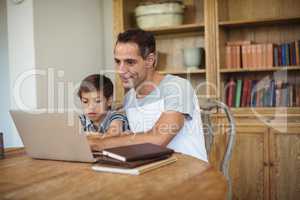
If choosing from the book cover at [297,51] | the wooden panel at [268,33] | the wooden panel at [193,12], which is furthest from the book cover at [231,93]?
the wooden panel at [193,12]

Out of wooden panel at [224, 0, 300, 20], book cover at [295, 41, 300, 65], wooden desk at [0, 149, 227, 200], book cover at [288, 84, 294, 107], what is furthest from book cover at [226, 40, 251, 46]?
wooden desk at [0, 149, 227, 200]

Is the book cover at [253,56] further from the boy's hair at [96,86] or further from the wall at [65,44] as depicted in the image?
the wall at [65,44]

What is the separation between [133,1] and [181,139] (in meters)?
1.89

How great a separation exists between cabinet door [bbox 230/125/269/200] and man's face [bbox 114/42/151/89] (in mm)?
1160

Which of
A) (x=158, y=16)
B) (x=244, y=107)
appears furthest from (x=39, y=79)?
(x=244, y=107)

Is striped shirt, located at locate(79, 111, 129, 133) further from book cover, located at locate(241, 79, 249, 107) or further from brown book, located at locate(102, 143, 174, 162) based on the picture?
book cover, located at locate(241, 79, 249, 107)

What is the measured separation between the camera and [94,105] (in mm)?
2207

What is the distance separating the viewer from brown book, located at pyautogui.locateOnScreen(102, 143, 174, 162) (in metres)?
1.25

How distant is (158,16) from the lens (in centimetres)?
313

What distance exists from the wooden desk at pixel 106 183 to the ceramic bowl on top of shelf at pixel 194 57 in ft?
5.96

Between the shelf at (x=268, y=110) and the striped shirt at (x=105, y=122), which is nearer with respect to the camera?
the striped shirt at (x=105, y=122)

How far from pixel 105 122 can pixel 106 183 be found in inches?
37.8

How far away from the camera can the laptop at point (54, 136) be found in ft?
4.41

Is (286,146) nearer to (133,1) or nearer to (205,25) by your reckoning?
(205,25)
